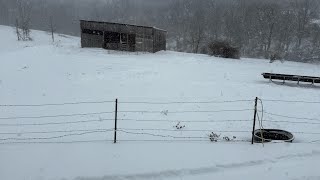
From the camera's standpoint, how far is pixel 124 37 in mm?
46156

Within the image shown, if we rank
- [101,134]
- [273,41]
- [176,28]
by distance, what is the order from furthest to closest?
[176,28] → [273,41] → [101,134]

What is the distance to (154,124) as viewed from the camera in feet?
44.7

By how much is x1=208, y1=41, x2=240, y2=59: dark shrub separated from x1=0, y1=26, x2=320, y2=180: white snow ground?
74.6 feet

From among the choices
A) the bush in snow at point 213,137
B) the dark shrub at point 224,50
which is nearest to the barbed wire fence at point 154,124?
the bush in snow at point 213,137

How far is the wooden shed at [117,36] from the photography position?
4550cm

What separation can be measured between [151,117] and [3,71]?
1570cm

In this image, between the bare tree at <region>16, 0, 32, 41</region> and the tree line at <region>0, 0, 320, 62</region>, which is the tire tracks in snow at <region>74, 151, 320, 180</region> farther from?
the bare tree at <region>16, 0, 32, 41</region>

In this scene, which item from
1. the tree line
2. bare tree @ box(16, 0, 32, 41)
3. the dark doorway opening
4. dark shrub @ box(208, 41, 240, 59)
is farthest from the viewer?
the tree line

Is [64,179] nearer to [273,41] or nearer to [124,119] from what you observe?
[124,119]

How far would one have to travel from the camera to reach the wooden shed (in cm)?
4550

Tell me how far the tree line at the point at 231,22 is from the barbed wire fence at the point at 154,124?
3922 cm

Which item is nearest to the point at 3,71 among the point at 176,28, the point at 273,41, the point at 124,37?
the point at 124,37

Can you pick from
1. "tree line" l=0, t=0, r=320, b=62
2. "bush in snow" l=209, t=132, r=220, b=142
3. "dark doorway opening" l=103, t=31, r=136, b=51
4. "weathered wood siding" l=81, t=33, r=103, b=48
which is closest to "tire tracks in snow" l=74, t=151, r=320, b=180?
"bush in snow" l=209, t=132, r=220, b=142

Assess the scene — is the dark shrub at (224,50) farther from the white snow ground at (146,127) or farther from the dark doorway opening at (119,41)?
the white snow ground at (146,127)
